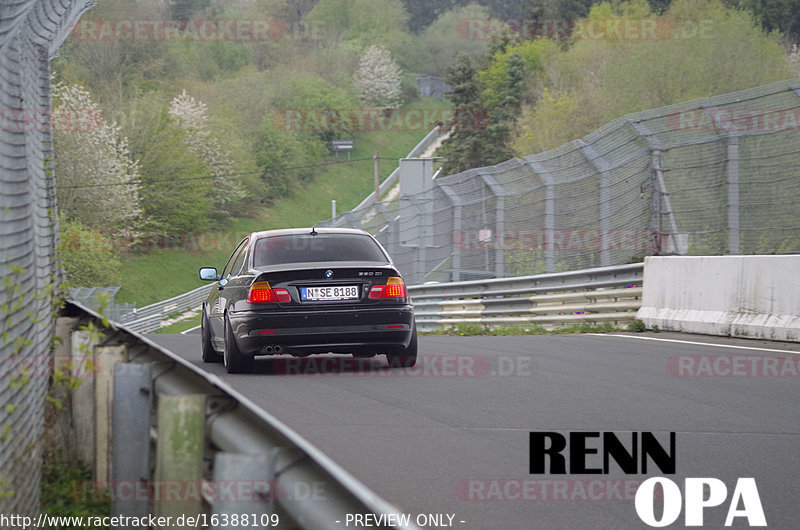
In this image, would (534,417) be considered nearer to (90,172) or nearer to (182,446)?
(182,446)

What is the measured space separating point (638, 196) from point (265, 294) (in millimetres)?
8313

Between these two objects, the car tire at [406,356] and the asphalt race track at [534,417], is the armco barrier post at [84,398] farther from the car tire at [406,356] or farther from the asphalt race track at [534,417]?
the car tire at [406,356]

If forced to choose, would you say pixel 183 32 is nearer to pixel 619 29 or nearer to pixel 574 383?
pixel 619 29

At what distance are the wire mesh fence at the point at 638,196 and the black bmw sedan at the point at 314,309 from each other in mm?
5653

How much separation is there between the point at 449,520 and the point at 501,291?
1630cm

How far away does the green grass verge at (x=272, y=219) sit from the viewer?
6725 centimetres

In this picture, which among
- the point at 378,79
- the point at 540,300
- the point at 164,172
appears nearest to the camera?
the point at 540,300

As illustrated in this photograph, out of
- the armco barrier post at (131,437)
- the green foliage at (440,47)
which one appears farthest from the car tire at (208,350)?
the green foliage at (440,47)

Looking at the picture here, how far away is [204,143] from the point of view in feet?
293

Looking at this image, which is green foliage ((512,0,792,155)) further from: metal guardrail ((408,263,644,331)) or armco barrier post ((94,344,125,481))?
armco barrier post ((94,344,125,481))

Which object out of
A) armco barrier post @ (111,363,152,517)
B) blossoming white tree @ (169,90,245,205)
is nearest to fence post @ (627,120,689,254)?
armco barrier post @ (111,363,152,517)

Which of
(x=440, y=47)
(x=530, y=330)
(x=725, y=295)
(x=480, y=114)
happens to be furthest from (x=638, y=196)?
(x=440, y=47)

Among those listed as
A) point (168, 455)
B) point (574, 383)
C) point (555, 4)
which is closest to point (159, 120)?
point (555, 4)

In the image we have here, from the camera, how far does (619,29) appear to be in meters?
78.6
